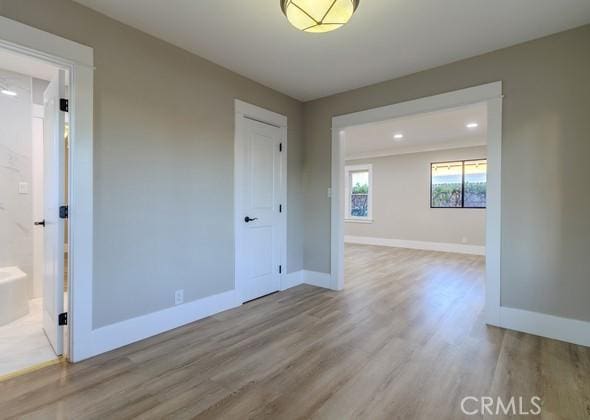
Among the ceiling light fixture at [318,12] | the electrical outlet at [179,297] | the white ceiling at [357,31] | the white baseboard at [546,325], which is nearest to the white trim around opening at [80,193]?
the white ceiling at [357,31]

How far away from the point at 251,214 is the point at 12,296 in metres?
2.36

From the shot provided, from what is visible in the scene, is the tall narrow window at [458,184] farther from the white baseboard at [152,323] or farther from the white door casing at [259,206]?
the white baseboard at [152,323]

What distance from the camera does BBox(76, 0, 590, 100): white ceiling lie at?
213 centimetres

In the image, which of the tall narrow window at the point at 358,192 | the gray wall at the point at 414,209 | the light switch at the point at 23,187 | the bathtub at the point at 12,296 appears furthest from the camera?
the tall narrow window at the point at 358,192

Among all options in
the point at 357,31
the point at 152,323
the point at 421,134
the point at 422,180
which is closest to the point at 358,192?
the point at 422,180

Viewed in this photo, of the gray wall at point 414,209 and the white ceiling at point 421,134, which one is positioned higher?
the white ceiling at point 421,134

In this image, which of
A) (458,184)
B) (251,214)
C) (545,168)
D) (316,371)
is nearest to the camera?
(316,371)

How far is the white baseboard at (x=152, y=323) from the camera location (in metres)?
2.22

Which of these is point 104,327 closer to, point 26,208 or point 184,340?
point 184,340

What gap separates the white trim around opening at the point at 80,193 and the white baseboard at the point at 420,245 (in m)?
6.92

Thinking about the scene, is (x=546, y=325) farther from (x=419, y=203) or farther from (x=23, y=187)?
(x=23, y=187)

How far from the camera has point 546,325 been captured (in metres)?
2.54

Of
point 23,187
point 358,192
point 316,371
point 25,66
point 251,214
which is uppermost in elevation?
point 25,66

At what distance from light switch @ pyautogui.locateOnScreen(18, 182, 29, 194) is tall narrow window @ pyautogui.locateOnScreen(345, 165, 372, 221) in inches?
277
